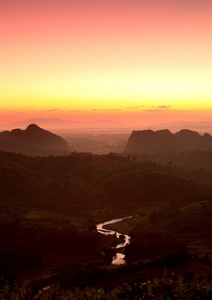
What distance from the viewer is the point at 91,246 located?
468 ft

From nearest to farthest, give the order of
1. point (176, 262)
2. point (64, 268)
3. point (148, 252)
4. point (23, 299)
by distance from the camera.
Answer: point (23, 299)
point (176, 262)
point (64, 268)
point (148, 252)

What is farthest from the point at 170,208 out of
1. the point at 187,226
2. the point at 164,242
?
the point at 164,242

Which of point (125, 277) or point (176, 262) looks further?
point (176, 262)

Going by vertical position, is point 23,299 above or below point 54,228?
above

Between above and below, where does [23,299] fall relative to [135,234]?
above

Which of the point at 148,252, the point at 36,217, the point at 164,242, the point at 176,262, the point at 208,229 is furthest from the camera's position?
the point at 36,217

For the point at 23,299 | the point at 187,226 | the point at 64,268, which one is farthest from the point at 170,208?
the point at 23,299

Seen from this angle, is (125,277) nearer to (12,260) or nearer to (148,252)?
(148,252)

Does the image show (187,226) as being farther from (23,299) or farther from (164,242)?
(23,299)

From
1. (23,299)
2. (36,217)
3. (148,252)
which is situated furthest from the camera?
(36,217)

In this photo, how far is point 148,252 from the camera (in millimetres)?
129125

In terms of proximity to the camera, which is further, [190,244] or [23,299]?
[190,244]

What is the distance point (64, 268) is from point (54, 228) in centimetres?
3732

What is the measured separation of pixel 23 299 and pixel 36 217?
13564 centimetres
